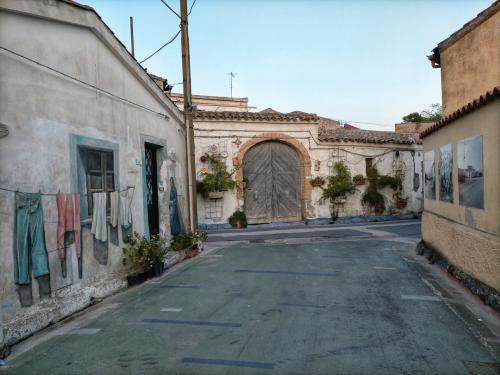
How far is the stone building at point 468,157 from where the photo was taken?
18.1 feet

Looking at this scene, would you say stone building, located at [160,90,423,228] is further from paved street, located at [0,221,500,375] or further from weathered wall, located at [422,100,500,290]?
weathered wall, located at [422,100,500,290]

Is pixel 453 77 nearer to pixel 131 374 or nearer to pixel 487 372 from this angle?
pixel 487 372

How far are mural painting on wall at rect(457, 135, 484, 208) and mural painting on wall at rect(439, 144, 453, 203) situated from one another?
1.88 ft

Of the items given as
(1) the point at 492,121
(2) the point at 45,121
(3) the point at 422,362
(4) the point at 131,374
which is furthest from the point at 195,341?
(1) the point at 492,121

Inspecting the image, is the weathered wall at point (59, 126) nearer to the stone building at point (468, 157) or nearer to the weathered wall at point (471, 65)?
the stone building at point (468, 157)

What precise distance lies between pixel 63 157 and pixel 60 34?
5.66 ft

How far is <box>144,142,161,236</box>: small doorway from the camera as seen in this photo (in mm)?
8914

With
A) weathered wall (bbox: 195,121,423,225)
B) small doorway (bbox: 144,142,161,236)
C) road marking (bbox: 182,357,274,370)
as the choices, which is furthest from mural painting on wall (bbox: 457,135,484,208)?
weathered wall (bbox: 195,121,423,225)

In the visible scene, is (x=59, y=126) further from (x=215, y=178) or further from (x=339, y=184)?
(x=339, y=184)

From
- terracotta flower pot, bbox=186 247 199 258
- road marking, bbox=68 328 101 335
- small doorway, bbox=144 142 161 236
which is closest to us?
road marking, bbox=68 328 101 335

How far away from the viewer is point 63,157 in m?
5.36

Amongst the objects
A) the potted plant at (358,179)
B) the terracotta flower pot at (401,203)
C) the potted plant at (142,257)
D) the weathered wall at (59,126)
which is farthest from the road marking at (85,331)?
the terracotta flower pot at (401,203)

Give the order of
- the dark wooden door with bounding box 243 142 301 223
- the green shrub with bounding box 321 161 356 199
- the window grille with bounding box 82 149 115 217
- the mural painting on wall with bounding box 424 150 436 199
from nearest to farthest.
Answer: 1. the window grille with bounding box 82 149 115 217
2. the mural painting on wall with bounding box 424 150 436 199
3. the dark wooden door with bounding box 243 142 301 223
4. the green shrub with bounding box 321 161 356 199

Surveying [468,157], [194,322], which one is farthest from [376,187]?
[194,322]
